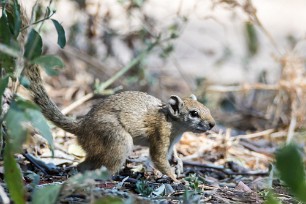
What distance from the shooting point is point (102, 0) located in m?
8.44

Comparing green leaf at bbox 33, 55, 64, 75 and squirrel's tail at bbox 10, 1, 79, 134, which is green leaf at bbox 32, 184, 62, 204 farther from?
squirrel's tail at bbox 10, 1, 79, 134

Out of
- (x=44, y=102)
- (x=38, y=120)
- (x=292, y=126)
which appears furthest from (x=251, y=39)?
(x=38, y=120)

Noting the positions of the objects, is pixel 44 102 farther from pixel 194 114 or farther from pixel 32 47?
pixel 32 47

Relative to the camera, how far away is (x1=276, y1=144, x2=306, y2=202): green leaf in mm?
2781

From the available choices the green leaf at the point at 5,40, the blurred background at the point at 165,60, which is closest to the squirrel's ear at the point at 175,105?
the blurred background at the point at 165,60

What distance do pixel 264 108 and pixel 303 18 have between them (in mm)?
4031

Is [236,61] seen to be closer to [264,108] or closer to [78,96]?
[264,108]

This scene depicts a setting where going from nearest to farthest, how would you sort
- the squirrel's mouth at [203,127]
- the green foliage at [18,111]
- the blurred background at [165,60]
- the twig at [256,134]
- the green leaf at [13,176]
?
the green foliage at [18,111] < the green leaf at [13,176] < the squirrel's mouth at [203,127] < the twig at [256,134] < the blurred background at [165,60]

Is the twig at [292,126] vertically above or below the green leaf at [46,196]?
above

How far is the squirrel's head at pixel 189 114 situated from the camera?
565 cm

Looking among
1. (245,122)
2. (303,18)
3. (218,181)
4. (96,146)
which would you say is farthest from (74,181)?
(303,18)

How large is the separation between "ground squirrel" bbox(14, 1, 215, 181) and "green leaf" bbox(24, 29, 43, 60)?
97 cm

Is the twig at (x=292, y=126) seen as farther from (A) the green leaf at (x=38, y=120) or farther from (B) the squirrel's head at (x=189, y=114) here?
(A) the green leaf at (x=38, y=120)

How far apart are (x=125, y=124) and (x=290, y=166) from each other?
2.57 meters
